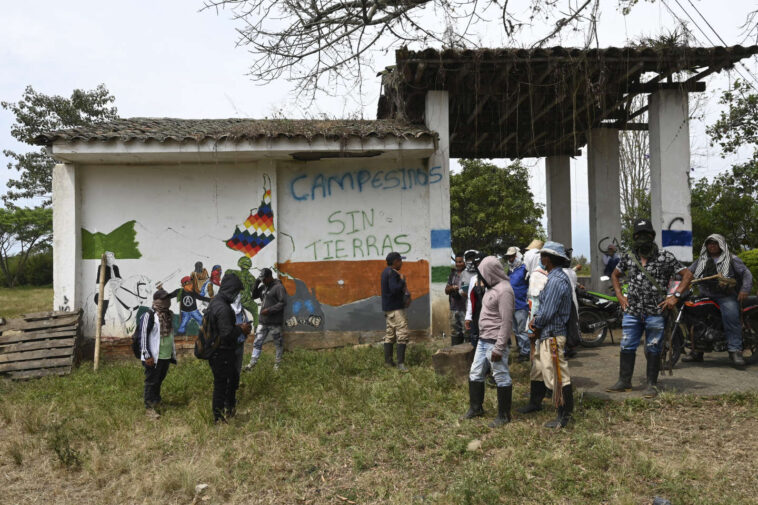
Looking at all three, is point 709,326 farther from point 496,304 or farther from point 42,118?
point 42,118

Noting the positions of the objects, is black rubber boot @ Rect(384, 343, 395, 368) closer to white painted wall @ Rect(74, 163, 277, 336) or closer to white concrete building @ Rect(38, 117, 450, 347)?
white concrete building @ Rect(38, 117, 450, 347)


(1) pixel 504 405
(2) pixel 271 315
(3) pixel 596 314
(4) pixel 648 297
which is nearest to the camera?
(1) pixel 504 405

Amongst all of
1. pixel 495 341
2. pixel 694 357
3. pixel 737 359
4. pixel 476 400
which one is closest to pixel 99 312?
pixel 476 400

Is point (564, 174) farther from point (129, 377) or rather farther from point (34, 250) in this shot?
point (34, 250)

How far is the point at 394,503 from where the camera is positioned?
11.8 feet

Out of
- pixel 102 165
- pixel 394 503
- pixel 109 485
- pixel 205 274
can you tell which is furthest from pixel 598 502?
pixel 102 165

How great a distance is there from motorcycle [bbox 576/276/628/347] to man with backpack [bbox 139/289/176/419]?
254 inches

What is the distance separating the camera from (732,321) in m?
6.47

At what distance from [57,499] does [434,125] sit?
722 cm

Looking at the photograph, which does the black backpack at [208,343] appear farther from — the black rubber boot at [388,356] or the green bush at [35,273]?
the green bush at [35,273]

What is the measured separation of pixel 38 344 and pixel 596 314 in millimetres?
9154

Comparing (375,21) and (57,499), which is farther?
(375,21)

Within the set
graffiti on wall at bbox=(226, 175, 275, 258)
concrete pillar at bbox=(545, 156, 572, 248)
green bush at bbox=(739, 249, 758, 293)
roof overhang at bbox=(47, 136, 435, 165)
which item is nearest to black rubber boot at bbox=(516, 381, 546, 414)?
roof overhang at bbox=(47, 136, 435, 165)

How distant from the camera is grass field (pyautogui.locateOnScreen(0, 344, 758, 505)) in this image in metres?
3.71
